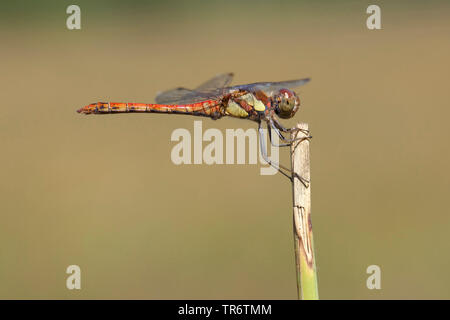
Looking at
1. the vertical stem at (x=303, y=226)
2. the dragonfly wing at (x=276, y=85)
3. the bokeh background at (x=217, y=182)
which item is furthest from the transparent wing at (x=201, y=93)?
the bokeh background at (x=217, y=182)

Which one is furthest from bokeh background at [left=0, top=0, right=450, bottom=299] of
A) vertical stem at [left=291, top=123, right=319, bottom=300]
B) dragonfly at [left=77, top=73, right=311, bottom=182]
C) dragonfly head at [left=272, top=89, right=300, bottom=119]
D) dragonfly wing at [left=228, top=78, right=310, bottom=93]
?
vertical stem at [left=291, top=123, right=319, bottom=300]

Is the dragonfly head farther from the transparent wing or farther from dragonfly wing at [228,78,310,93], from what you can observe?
the transparent wing

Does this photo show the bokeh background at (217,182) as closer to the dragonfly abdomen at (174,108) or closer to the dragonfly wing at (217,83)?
the dragonfly wing at (217,83)

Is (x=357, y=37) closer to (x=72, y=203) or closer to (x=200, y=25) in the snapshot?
(x=200, y=25)

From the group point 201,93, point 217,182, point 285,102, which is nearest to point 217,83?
point 201,93

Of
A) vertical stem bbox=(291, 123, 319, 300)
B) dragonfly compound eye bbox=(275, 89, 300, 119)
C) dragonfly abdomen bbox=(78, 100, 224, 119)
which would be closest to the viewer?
vertical stem bbox=(291, 123, 319, 300)

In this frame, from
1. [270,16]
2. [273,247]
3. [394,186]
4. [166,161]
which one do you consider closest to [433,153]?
[394,186]

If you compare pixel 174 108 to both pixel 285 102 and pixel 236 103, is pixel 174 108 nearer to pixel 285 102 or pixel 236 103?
pixel 236 103
